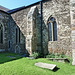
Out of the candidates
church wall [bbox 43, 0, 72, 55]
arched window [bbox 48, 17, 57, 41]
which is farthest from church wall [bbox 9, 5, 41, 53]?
arched window [bbox 48, 17, 57, 41]

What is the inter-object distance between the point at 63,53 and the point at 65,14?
4.29m

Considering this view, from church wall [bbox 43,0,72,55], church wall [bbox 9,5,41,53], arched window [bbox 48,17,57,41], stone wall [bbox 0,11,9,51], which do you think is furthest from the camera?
stone wall [bbox 0,11,9,51]

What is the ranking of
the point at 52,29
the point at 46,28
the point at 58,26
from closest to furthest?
the point at 58,26 → the point at 52,29 → the point at 46,28

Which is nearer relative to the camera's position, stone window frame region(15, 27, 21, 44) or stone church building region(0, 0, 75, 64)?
stone church building region(0, 0, 75, 64)

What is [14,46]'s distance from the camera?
11375 mm

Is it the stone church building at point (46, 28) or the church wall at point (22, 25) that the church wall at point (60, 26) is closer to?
the stone church building at point (46, 28)

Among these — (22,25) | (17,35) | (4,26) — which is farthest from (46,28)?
(4,26)

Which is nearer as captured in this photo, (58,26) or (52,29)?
(58,26)

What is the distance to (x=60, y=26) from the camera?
7.94 meters

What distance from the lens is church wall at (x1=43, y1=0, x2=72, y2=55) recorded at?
7523 millimetres

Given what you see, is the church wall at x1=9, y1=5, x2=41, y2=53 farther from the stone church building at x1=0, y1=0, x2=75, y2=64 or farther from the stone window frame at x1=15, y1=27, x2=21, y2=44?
the stone window frame at x1=15, y1=27, x2=21, y2=44

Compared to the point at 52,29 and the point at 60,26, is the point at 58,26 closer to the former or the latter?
the point at 60,26

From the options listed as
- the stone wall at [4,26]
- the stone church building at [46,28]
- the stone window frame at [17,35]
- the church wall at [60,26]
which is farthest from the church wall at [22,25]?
the church wall at [60,26]

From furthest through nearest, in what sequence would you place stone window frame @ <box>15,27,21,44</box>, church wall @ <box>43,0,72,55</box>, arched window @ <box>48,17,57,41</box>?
stone window frame @ <box>15,27,21,44</box>, arched window @ <box>48,17,57,41</box>, church wall @ <box>43,0,72,55</box>
